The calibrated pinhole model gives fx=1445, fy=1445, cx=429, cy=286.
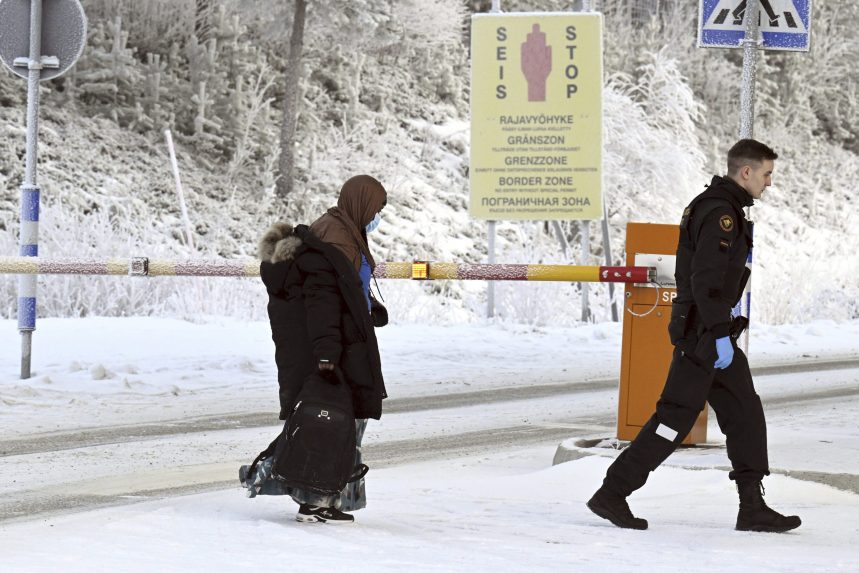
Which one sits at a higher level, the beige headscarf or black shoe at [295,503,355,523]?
the beige headscarf

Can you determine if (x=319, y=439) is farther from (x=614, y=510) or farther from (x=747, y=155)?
(x=747, y=155)

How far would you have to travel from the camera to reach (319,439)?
5.96 meters

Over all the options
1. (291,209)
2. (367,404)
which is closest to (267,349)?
(367,404)

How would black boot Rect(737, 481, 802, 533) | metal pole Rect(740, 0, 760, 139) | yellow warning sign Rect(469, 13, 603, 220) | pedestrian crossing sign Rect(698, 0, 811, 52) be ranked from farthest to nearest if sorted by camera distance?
1. yellow warning sign Rect(469, 13, 603, 220)
2. pedestrian crossing sign Rect(698, 0, 811, 52)
3. metal pole Rect(740, 0, 760, 139)
4. black boot Rect(737, 481, 802, 533)

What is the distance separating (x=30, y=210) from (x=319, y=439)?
692 cm

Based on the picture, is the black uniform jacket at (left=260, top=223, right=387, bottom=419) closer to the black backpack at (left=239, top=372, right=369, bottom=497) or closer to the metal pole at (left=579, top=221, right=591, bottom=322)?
the black backpack at (left=239, top=372, right=369, bottom=497)

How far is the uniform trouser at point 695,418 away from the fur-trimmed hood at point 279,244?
1692mm

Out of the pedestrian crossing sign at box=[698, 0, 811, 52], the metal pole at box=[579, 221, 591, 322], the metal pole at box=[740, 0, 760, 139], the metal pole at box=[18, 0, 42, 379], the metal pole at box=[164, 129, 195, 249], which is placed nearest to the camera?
the metal pole at box=[740, 0, 760, 139]

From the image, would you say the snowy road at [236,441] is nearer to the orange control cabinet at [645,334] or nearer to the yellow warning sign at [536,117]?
the orange control cabinet at [645,334]

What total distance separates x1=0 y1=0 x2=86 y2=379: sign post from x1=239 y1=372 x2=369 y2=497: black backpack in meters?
6.67

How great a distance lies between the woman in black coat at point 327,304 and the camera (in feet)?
19.5

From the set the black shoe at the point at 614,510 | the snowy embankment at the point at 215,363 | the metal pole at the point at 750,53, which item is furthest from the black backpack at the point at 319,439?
the snowy embankment at the point at 215,363

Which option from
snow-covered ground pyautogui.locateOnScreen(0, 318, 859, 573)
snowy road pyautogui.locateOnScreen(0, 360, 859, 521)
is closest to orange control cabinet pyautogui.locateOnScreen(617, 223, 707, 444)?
snow-covered ground pyautogui.locateOnScreen(0, 318, 859, 573)

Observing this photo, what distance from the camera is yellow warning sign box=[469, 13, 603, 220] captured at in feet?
66.8
